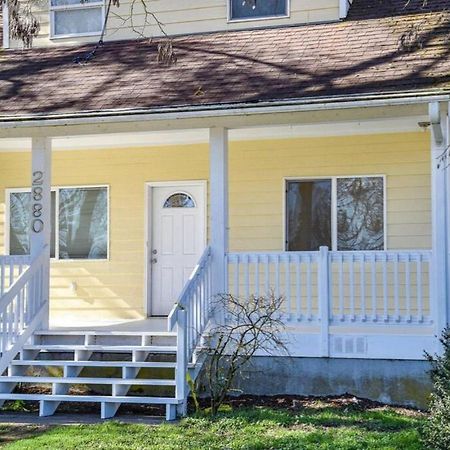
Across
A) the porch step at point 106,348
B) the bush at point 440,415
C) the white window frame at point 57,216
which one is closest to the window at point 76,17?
the white window frame at point 57,216

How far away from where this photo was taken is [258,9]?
12422mm

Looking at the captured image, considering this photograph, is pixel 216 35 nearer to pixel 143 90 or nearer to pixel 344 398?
pixel 143 90

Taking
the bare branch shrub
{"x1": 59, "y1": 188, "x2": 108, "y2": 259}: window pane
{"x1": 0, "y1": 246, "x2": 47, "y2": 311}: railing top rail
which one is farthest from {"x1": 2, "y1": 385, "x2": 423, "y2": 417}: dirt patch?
{"x1": 59, "y1": 188, "x2": 108, "y2": 259}: window pane

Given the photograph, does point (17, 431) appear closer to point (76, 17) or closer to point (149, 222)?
point (149, 222)

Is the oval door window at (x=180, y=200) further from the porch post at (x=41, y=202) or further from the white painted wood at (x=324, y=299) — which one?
the white painted wood at (x=324, y=299)

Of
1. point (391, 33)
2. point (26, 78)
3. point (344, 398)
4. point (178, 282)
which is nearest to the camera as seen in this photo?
point (344, 398)

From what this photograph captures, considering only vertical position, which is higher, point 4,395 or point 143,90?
point 143,90

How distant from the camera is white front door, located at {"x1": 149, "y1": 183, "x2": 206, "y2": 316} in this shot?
12641 millimetres

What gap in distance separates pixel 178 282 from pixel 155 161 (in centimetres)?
198

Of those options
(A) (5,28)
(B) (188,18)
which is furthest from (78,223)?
(B) (188,18)

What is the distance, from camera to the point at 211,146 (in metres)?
10.0

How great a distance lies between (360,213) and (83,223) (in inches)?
181

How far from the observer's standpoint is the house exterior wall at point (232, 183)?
37.7ft

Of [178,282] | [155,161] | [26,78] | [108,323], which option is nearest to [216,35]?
[155,161]
